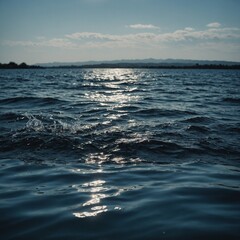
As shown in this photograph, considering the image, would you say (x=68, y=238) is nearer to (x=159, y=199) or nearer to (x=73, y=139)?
(x=159, y=199)

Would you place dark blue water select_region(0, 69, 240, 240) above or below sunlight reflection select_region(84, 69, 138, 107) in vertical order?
below

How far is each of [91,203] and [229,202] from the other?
7.05 ft

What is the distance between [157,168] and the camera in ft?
22.1

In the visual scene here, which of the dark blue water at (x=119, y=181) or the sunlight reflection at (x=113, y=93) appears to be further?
the sunlight reflection at (x=113, y=93)

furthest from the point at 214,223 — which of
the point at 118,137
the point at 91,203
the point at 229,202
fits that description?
the point at 118,137

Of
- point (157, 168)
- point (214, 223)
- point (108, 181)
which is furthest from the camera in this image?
point (157, 168)

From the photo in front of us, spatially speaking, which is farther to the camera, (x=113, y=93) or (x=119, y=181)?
(x=113, y=93)

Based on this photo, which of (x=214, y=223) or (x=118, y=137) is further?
(x=118, y=137)

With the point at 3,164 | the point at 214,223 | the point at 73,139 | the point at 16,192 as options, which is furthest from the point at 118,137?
the point at 214,223

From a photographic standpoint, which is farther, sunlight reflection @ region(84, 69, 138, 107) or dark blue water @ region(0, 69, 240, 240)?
sunlight reflection @ region(84, 69, 138, 107)

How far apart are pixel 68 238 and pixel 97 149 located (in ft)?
16.0

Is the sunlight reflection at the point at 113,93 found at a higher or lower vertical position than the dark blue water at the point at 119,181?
higher

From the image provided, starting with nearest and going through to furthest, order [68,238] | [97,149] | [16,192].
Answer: [68,238]
[16,192]
[97,149]

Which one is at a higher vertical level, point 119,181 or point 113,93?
point 113,93
